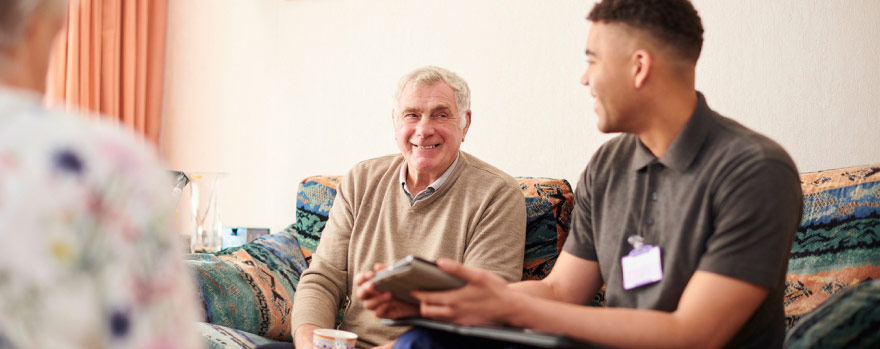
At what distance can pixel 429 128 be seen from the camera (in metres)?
2.07

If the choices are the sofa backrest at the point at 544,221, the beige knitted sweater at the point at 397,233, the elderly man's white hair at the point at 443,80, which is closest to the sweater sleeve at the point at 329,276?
the beige knitted sweater at the point at 397,233

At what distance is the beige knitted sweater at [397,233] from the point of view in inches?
77.1

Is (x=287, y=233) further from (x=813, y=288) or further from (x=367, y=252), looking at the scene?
(x=813, y=288)

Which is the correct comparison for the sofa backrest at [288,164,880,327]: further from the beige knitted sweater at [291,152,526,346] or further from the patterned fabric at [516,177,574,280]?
the beige knitted sweater at [291,152,526,346]

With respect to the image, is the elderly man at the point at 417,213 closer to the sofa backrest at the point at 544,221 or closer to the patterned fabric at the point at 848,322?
the sofa backrest at the point at 544,221

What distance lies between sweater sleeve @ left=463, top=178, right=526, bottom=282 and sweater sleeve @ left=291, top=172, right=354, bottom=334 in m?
0.39

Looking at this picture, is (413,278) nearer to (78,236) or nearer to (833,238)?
(78,236)

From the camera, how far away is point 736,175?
1263 mm

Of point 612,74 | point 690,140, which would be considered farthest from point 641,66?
point 690,140

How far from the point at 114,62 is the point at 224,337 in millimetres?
2140

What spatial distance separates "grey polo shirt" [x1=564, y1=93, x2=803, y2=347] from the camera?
4.00 ft

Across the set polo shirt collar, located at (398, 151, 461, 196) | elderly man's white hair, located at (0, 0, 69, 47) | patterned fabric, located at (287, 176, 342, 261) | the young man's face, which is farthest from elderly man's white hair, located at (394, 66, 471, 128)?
elderly man's white hair, located at (0, 0, 69, 47)

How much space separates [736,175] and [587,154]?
132cm

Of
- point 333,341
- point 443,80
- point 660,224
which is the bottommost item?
point 333,341
